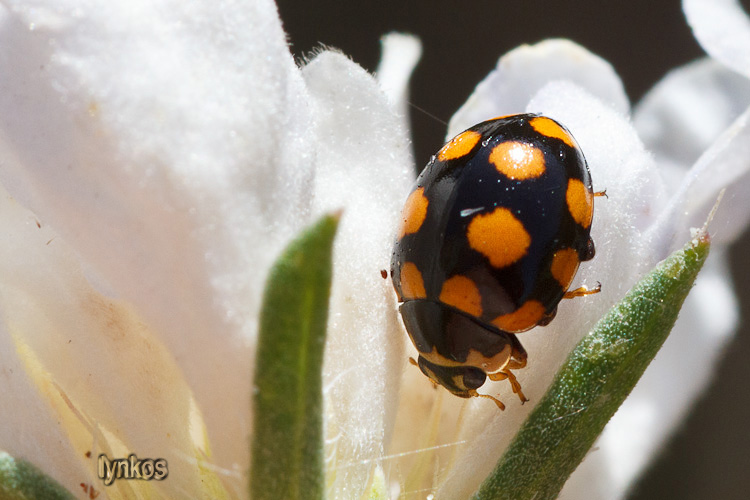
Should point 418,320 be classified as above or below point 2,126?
below

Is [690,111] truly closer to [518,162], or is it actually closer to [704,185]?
[704,185]

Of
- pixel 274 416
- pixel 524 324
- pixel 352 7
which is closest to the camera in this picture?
pixel 274 416

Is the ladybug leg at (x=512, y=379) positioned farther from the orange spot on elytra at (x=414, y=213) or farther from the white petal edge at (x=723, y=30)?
the white petal edge at (x=723, y=30)

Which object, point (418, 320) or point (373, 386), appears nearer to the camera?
point (373, 386)

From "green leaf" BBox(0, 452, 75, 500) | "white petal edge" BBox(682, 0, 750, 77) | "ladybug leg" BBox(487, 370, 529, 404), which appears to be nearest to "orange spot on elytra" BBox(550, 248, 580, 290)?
"ladybug leg" BBox(487, 370, 529, 404)

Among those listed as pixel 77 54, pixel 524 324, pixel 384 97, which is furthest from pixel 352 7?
pixel 77 54

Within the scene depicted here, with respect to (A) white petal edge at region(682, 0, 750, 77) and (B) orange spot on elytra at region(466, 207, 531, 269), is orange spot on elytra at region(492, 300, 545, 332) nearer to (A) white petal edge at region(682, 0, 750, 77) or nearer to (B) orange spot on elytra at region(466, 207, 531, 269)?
(B) orange spot on elytra at region(466, 207, 531, 269)

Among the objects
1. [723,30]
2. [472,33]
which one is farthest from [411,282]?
[472,33]

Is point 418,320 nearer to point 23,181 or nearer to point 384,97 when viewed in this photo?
point 384,97
